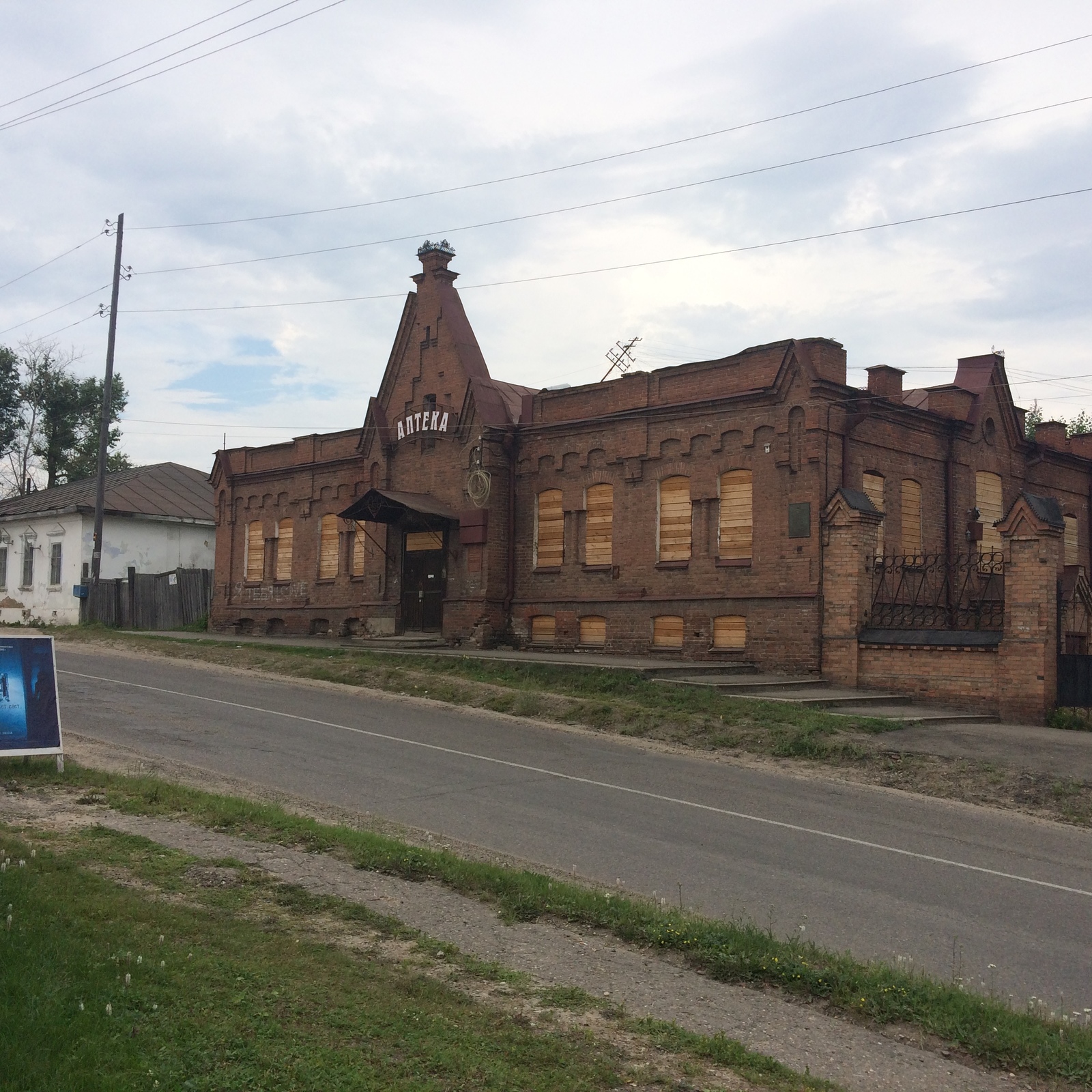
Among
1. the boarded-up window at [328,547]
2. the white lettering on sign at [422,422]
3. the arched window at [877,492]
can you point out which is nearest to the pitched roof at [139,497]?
the boarded-up window at [328,547]

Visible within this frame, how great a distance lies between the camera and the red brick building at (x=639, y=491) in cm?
2150

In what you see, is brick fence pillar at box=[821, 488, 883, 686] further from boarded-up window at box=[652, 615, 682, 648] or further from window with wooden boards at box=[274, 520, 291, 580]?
window with wooden boards at box=[274, 520, 291, 580]

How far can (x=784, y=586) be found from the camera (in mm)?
21266

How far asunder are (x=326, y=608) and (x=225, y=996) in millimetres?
26497

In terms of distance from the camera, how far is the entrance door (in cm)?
2784

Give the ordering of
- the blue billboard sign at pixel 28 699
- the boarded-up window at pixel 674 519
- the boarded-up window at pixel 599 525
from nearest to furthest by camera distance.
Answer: the blue billboard sign at pixel 28 699 → the boarded-up window at pixel 674 519 → the boarded-up window at pixel 599 525

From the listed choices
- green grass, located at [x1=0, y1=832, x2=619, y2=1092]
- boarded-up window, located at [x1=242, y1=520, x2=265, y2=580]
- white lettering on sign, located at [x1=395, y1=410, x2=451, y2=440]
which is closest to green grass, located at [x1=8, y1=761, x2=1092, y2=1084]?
green grass, located at [x1=0, y1=832, x2=619, y2=1092]

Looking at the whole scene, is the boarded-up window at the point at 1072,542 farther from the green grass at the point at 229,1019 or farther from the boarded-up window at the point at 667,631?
the green grass at the point at 229,1019

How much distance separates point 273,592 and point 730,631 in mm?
16254

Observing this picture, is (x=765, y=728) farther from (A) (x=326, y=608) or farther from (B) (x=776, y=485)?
(A) (x=326, y=608)

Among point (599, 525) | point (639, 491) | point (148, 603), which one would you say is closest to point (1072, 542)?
point (639, 491)

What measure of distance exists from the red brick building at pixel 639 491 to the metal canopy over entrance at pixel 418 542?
0.18 ft

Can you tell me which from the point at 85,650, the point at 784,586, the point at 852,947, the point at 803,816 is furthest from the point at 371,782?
the point at 85,650

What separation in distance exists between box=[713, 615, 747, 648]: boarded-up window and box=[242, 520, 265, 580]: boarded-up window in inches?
662
